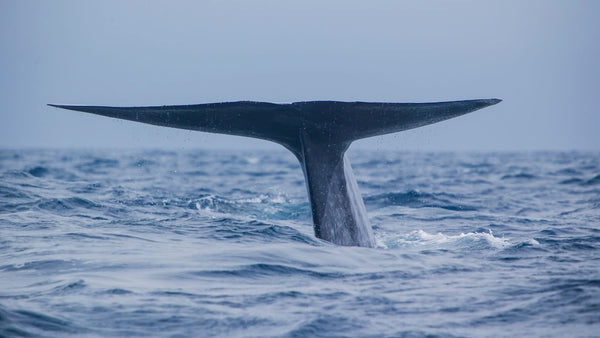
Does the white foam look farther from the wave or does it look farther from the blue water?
the wave

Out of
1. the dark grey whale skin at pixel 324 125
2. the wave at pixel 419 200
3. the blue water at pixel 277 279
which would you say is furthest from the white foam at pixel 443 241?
the wave at pixel 419 200

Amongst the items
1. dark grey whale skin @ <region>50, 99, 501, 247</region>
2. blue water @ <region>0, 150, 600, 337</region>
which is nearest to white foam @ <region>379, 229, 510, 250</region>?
blue water @ <region>0, 150, 600, 337</region>

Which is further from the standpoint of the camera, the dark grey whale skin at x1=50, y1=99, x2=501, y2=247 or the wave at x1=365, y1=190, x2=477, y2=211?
the wave at x1=365, y1=190, x2=477, y2=211

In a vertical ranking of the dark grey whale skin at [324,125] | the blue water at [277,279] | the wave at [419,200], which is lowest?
the wave at [419,200]

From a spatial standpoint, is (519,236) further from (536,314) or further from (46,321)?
(46,321)

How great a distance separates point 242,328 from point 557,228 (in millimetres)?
7236

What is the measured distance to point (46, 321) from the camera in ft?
15.0

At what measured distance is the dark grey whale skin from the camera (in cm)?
612

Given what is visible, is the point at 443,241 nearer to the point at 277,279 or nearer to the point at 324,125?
the point at 324,125

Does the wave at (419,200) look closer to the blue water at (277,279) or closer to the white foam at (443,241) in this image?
the blue water at (277,279)

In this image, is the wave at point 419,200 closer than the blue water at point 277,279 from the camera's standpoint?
No

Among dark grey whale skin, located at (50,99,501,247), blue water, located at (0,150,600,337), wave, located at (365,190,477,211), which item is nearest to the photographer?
blue water, located at (0,150,600,337)

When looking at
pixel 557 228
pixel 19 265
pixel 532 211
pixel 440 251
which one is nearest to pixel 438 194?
pixel 532 211

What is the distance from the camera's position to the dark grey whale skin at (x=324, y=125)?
6121 millimetres
